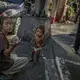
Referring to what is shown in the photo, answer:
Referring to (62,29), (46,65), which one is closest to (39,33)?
(46,65)

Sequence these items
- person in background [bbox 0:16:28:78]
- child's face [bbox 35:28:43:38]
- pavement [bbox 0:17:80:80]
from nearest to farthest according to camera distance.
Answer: person in background [bbox 0:16:28:78]
child's face [bbox 35:28:43:38]
pavement [bbox 0:17:80:80]

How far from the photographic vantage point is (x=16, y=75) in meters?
5.49

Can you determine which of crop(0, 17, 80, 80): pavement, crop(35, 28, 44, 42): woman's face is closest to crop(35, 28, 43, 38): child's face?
crop(35, 28, 44, 42): woman's face

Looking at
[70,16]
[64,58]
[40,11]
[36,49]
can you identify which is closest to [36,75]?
[36,49]

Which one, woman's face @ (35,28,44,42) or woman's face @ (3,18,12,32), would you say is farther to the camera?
woman's face @ (35,28,44,42)

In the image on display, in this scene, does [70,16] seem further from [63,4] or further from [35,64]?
[35,64]

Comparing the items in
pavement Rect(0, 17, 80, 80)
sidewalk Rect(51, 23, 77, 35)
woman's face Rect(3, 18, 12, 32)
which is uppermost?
woman's face Rect(3, 18, 12, 32)

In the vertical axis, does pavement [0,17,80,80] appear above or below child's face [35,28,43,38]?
below

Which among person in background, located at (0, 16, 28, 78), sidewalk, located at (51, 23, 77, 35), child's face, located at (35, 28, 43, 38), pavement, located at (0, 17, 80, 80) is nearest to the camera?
person in background, located at (0, 16, 28, 78)

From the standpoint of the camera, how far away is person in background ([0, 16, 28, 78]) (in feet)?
15.6

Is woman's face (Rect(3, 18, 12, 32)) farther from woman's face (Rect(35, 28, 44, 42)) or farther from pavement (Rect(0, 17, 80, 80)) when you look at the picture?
pavement (Rect(0, 17, 80, 80))

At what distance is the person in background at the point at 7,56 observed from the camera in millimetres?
4766

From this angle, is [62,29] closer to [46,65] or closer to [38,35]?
[46,65]

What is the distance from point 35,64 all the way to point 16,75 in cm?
85
